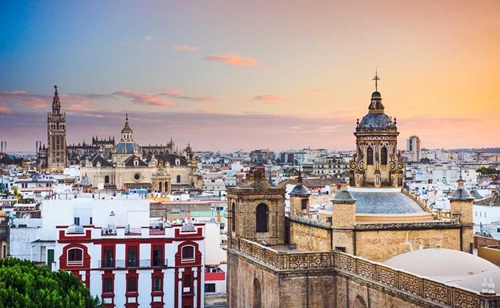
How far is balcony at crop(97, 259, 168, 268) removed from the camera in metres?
36.2

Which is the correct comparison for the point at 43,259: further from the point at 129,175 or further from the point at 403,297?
the point at 129,175

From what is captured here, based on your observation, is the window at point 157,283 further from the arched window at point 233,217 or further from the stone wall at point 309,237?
the stone wall at point 309,237

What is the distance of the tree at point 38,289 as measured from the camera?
74.5 ft

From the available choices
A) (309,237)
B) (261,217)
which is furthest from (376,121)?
(261,217)

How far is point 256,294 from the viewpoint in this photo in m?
29.3

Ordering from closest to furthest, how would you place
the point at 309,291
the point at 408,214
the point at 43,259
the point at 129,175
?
the point at 309,291, the point at 408,214, the point at 43,259, the point at 129,175

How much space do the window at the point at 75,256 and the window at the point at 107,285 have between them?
4.46 ft

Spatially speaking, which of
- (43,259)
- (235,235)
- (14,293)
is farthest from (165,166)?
(14,293)

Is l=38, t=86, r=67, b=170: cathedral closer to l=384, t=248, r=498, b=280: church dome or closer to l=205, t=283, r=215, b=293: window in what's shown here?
l=205, t=283, r=215, b=293: window

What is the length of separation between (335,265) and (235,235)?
7015 mm

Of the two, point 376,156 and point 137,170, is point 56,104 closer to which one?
point 137,170

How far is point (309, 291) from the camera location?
2614cm

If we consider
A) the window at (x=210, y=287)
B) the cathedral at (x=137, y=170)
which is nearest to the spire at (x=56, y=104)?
the cathedral at (x=137, y=170)

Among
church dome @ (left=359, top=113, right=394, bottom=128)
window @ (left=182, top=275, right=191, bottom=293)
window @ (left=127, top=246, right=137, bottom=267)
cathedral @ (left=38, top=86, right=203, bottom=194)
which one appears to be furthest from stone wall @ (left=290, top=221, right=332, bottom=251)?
cathedral @ (left=38, top=86, right=203, bottom=194)
